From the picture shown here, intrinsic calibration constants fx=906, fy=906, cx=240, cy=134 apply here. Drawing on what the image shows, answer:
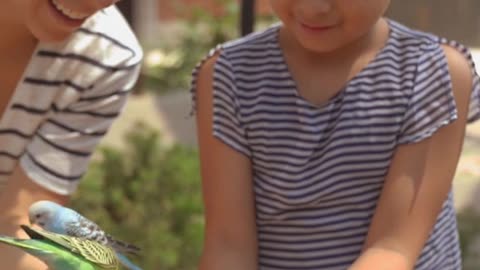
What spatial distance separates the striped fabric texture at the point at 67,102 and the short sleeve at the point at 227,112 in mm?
129

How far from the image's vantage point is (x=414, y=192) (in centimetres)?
105

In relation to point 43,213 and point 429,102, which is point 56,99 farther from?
point 429,102

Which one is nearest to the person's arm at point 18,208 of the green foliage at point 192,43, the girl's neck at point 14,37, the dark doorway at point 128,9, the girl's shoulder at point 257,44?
the girl's neck at point 14,37

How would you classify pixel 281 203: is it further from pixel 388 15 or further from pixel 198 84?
pixel 388 15

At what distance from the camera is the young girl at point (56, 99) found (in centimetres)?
112

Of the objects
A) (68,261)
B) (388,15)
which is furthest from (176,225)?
(68,261)

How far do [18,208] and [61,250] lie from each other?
335 millimetres

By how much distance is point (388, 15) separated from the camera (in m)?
1.27

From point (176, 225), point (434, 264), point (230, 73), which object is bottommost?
point (176, 225)

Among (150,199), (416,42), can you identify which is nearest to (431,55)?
(416,42)

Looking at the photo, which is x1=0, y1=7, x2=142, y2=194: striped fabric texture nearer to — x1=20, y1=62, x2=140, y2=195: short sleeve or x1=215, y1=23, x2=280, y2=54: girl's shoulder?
x1=20, y1=62, x2=140, y2=195: short sleeve

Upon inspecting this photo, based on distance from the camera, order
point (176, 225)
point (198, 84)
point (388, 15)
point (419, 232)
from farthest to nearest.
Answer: point (176, 225) → point (388, 15) → point (198, 84) → point (419, 232)

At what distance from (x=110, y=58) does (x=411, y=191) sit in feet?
1.36

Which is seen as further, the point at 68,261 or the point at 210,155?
the point at 210,155
